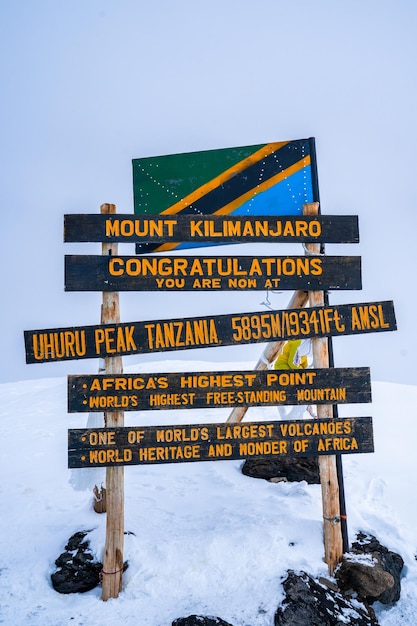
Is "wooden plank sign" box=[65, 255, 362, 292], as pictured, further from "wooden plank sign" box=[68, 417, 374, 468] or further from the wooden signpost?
"wooden plank sign" box=[68, 417, 374, 468]

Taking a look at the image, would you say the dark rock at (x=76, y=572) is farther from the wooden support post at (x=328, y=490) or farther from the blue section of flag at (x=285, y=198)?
the blue section of flag at (x=285, y=198)

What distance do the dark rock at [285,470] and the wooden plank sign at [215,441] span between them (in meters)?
2.21

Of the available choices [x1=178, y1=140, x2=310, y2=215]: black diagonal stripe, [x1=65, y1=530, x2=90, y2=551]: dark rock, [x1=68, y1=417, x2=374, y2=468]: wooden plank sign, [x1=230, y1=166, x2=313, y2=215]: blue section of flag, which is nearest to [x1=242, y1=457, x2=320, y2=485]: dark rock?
[x1=68, y1=417, x2=374, y2=468]: wooden plank sign

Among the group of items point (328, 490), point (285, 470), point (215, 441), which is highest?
point (215, 441)

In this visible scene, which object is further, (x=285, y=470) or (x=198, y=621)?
(x=285, y=470)

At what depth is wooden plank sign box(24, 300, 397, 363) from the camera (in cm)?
542

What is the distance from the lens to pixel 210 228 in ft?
19.0

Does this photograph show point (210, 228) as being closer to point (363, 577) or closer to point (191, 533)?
point (191, 533)

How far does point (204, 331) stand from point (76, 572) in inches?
128

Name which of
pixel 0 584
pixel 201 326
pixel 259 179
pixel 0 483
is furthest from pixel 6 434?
pixel 259 179

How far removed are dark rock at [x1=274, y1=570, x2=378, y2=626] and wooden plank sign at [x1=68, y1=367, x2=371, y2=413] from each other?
2.01 m

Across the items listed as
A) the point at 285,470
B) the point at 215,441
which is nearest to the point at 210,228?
the point at 215,441

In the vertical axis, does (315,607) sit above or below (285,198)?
below

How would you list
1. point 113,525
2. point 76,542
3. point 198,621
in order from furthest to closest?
point 76,542 → point 113,525 → point 198,621
